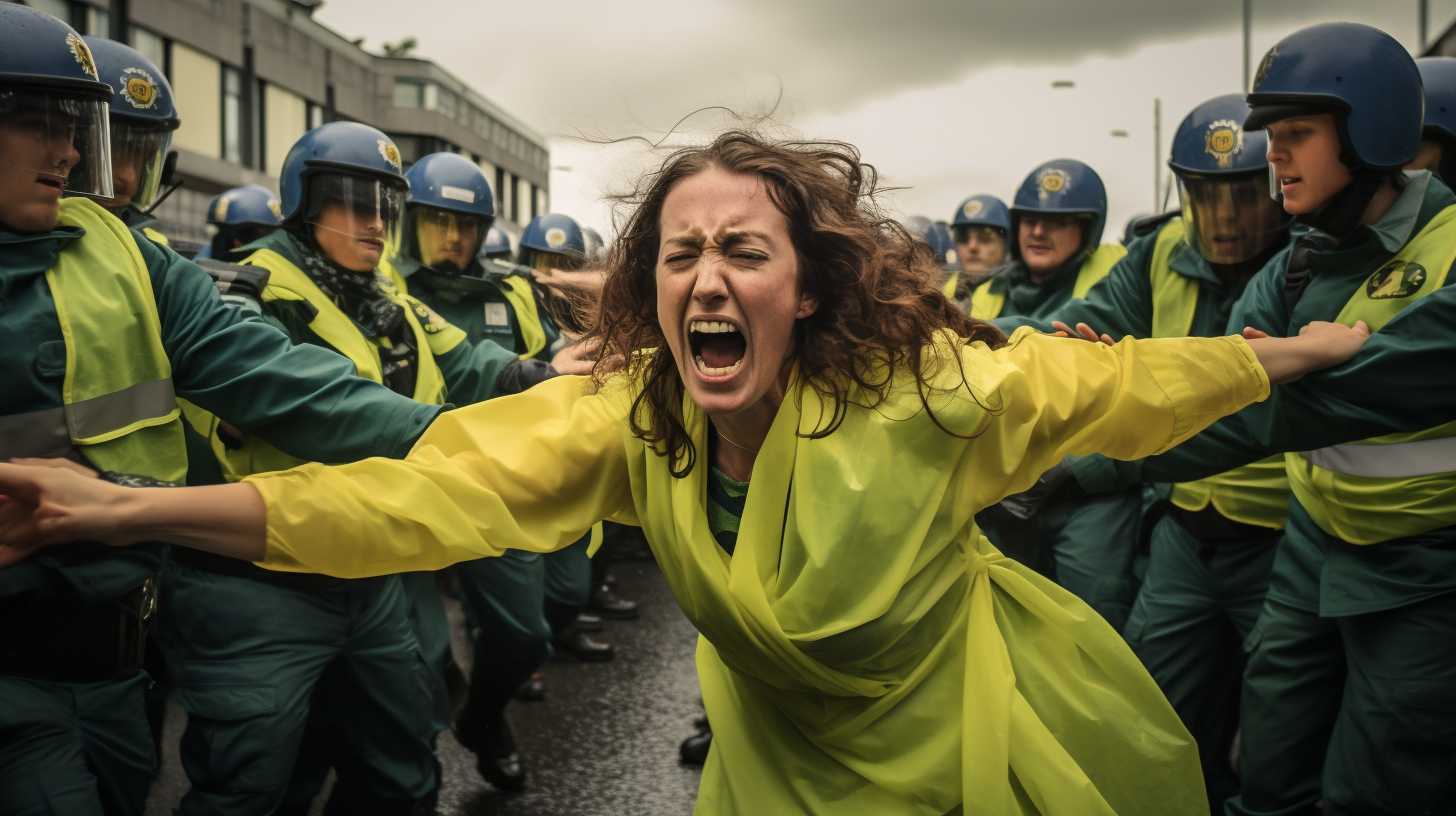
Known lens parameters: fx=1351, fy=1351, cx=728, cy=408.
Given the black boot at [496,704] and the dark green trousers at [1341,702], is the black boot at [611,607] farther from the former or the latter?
the dark green trousers at [1341,702]

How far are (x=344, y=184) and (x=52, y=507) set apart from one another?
8.66 ft

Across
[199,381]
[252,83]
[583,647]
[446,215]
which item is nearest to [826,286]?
[199,381]

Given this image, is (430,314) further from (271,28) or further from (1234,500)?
(271,28)

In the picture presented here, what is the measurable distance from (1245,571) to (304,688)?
9.44ft

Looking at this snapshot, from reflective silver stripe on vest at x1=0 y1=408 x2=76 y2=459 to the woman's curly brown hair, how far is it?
3.77 ft

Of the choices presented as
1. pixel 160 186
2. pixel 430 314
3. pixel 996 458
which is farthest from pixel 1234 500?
pixel 160 186

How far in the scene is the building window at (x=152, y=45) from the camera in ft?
100

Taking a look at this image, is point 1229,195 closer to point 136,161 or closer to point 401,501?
point 401,501

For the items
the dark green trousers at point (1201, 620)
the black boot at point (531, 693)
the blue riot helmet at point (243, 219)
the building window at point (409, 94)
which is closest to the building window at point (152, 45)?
the building window at point (409, 94)

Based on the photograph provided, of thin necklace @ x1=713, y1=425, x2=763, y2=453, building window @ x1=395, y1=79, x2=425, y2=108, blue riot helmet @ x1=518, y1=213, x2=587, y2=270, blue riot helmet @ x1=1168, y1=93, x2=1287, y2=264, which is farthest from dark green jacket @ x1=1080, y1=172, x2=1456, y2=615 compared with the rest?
building window @ x1=395, y1=79, x2=425, y2=108

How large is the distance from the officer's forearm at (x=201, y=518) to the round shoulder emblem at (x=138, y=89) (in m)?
2.85

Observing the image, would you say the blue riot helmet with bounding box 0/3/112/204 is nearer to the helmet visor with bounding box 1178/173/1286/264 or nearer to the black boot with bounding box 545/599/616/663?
the helmet visor with bounding box 1178/173/1286/264

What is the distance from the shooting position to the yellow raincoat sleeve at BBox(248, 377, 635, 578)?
7.61 feet

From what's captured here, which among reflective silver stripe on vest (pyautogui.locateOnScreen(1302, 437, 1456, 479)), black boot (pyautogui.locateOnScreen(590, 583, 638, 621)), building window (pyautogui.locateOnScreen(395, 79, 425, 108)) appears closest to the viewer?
reflective silver stripe on vest (pyautogui.locateOnScreen(1302, 437, 1456, 479))
